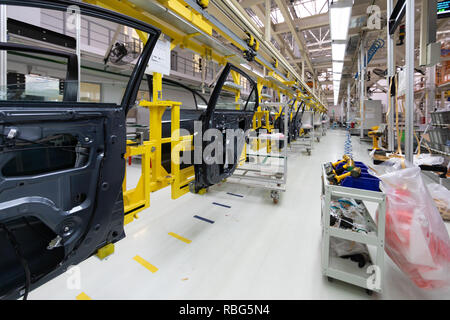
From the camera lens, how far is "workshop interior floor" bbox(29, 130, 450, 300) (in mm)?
1311

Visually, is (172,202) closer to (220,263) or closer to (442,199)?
(220,263)

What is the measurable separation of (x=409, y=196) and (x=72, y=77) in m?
2.36

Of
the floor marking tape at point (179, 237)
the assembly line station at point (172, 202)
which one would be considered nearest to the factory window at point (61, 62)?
the assembly line station at point (172, 202)

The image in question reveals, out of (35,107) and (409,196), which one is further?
(409,196)

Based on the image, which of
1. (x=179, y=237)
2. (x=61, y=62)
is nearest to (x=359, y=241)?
(x=179, y=237)

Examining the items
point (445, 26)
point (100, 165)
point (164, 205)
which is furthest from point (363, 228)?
point (445, 26)

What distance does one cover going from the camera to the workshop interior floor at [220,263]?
4.30ft

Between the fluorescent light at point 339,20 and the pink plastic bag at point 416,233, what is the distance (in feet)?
12.2

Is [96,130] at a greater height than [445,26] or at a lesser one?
lesser

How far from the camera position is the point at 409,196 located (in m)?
1.27

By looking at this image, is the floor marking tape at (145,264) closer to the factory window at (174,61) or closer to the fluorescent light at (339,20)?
the fluorescent light at (339,20)

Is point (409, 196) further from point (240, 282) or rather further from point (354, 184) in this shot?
point (240, 282)

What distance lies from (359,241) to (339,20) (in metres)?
4.50
